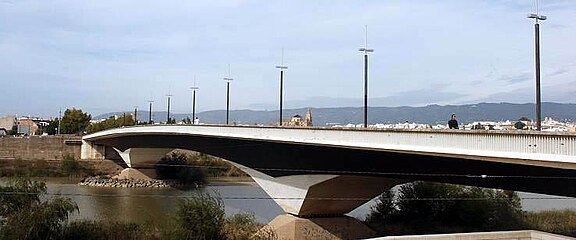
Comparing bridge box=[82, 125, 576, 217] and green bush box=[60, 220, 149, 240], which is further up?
bridge box=[82, 125, 576, 217]

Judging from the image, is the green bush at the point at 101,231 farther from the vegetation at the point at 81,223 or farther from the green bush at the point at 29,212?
the green bush at the point at 29,212

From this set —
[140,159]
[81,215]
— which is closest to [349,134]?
[81,215]

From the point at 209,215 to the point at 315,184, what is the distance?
4.99 metres

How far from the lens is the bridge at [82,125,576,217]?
15.2m

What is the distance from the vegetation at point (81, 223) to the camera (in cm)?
2325

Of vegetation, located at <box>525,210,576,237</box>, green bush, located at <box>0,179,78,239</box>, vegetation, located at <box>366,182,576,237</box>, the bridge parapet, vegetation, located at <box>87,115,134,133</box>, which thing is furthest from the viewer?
vegetation, located at <box>87,115,134,133</box>

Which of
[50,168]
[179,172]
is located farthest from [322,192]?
[50,168]

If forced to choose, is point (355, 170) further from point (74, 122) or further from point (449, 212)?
point (74, 122)

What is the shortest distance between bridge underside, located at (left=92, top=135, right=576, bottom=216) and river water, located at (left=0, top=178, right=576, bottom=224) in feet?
17.4

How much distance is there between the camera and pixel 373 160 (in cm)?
2269

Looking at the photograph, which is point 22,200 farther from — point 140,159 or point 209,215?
point 140,159

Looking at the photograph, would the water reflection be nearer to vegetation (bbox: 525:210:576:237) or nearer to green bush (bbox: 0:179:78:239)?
green bush (bbox: 0:179:78:239)

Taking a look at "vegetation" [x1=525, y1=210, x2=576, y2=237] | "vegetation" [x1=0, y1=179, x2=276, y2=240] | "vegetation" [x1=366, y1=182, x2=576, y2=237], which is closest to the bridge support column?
"vegetation" [x1=0, y1=179, x2=276, y2=240]

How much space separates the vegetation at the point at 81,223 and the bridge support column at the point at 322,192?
7.79ft
